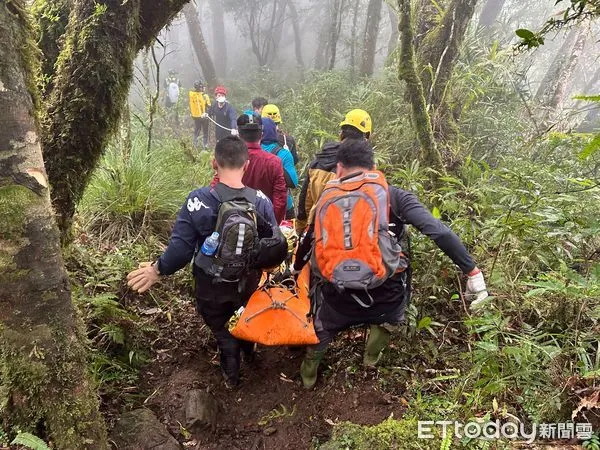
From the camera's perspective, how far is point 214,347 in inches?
155

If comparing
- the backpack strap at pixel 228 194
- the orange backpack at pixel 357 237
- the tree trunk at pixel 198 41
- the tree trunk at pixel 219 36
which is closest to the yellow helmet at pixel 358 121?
the orange backpack at pixel 357 237

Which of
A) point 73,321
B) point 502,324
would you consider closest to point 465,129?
point 502,324

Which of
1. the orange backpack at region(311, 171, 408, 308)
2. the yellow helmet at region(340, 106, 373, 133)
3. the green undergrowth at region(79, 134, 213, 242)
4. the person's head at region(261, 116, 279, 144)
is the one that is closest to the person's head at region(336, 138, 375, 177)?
the orange backpack at region(311, 171, 408, 308)

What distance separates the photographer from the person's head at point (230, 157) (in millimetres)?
3076

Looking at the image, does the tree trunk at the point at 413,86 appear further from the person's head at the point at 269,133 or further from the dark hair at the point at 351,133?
the person's head at the point at 269,133

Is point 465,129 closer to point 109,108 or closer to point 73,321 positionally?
point 109,108

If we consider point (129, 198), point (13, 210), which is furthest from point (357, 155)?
point (129, 198)

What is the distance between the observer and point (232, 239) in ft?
9.43

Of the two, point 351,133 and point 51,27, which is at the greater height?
point 51,27

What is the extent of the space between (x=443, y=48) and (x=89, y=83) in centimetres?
508

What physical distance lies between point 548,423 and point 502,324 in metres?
0.60

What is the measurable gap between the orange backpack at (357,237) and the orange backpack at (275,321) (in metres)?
0.46

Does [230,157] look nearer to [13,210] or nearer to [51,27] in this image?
[13,210]

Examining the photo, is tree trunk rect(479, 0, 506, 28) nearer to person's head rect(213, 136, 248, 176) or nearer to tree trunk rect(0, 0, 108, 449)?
person's head rect(213, 136, 248, 176)
